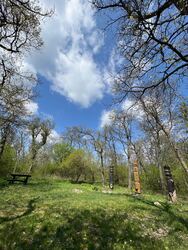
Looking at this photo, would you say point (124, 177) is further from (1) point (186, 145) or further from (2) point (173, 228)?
(2) point (173, 228)

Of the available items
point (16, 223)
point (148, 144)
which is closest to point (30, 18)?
point (16, 223)

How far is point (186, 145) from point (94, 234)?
61.7ft

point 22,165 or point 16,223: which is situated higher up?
point 22,165

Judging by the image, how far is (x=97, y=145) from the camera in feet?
120

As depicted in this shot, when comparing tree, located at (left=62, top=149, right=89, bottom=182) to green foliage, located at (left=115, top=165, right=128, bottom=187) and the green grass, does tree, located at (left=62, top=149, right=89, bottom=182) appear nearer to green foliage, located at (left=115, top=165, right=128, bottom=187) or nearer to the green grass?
green foliage, located at (left=115, top=165, right=128, bottom=187)

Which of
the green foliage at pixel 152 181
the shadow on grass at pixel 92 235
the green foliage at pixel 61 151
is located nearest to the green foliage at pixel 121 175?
the green foliage at pixel 61 151

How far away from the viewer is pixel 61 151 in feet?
179

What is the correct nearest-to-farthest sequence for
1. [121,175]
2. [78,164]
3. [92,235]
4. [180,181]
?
[92,235], [180,181], [78,164], [121,175]

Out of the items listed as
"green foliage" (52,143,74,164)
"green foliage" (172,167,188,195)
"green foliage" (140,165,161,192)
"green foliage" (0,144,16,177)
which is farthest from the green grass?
"green foliage" (52,143,74,164)

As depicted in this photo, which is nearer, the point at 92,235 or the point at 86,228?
the point at 92,235

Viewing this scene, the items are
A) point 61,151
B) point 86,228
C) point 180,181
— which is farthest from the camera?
point 61,151

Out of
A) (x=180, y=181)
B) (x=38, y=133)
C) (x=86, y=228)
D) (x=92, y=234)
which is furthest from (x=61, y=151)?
(x=92, y=234)

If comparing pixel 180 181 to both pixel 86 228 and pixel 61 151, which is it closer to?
pixel 86 228

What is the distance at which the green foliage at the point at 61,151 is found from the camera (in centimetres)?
5419
